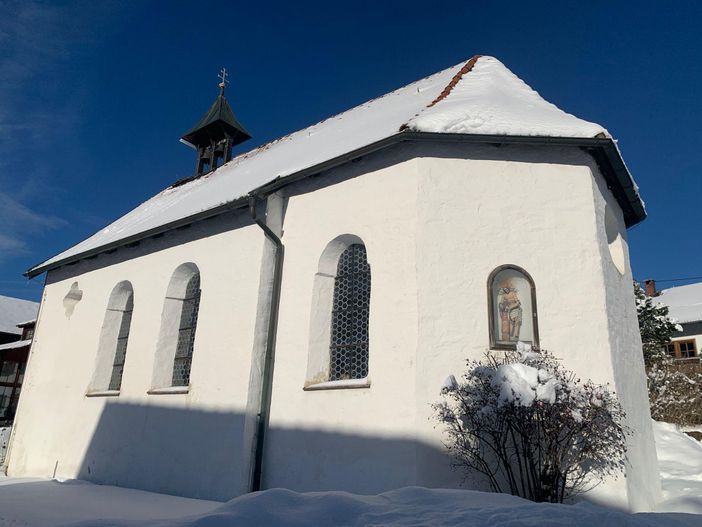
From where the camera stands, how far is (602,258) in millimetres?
6762

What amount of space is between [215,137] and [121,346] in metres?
9.36

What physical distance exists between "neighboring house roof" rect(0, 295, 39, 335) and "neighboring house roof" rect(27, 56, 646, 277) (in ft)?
66.7

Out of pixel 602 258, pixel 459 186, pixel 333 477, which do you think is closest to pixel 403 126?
pixel 459 186

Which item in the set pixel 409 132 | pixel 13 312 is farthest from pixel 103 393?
pixel 13 312

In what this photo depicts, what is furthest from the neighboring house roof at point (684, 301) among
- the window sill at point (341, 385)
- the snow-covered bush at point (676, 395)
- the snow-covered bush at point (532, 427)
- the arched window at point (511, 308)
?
the window sill at point (341, 385)

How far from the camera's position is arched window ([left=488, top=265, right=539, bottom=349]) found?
6544mm

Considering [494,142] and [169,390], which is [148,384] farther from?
[494,142]

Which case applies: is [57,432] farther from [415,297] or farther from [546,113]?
[546,113]

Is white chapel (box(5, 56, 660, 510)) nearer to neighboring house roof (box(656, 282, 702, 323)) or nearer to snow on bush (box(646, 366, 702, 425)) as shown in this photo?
snow on bush (box(646, 366, 702, 425))

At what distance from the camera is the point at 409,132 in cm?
719

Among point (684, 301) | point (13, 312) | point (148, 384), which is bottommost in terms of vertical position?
point (148, 384)

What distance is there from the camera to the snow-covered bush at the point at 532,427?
5430mm

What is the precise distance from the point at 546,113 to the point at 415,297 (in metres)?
3.54

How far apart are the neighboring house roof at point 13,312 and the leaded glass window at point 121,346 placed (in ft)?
76.2
